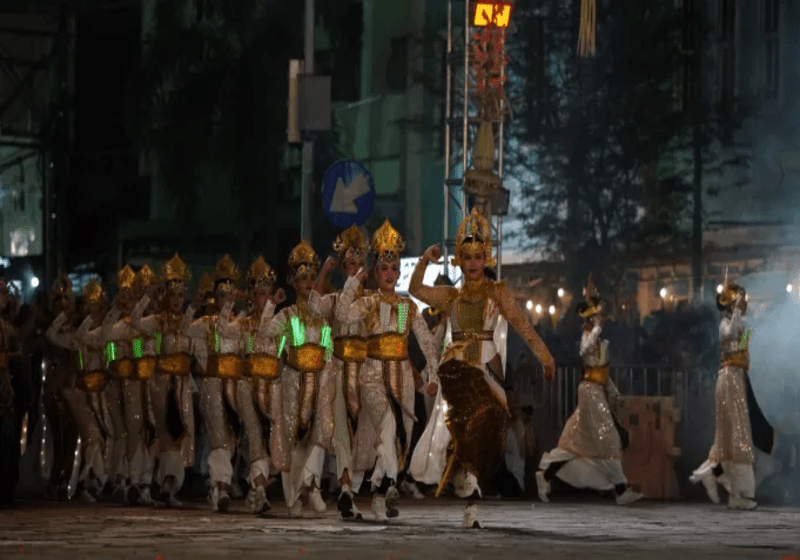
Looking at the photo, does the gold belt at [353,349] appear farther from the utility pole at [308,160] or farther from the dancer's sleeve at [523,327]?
the utility pole at [308,160]

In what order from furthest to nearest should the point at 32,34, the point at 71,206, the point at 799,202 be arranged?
the point at 71,206
the point at 32,34
the point at 799,202

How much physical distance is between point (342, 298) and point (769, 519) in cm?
428

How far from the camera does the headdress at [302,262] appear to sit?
17172 mm

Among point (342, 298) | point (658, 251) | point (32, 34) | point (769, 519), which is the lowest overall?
point (769, 519)

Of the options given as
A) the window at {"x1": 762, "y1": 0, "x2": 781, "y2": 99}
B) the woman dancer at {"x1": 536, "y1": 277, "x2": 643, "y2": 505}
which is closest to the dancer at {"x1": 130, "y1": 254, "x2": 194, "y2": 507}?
the woman dancer at {"x1": 536, "y1": 277, "x2": 643, "y2": 505}

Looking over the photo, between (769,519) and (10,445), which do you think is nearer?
(769,519)

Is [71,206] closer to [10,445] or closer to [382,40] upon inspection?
[382,40]

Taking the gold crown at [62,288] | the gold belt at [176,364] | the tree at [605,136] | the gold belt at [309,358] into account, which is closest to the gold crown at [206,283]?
the gold belt at [176,364]

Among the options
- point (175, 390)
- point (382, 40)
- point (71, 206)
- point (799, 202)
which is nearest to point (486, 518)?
point (175, 390)

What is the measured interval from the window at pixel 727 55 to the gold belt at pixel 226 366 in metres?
16.2

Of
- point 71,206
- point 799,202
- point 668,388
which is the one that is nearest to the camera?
point 668,388

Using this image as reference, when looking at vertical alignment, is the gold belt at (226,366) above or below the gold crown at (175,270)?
below

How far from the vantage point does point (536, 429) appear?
77.8 ft

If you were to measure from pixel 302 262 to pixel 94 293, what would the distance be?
196 inches
